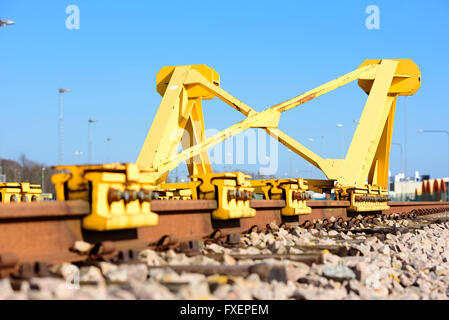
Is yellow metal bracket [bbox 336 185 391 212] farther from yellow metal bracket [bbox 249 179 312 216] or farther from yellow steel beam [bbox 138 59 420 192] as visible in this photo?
yellow metal bracket [bbox 249 179 312 216]

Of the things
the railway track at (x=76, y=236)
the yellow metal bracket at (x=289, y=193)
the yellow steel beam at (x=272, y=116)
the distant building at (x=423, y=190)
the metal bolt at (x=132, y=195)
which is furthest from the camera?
the distant building at (x=423, y=190)

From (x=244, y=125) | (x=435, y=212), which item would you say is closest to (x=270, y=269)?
(x=244, y=125)

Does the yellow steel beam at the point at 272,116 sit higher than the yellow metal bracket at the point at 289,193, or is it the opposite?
the yellow steel beam at the point at 272,116

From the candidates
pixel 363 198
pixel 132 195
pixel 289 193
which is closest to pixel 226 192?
pixel 132 195

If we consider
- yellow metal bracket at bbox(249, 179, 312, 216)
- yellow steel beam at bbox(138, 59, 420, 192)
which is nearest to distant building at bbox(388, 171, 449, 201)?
yellow steel beam at bbox(138, 59, 420, 192)

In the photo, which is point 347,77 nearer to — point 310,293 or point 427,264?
point 427,264

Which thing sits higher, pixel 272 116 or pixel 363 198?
pixel 272 116

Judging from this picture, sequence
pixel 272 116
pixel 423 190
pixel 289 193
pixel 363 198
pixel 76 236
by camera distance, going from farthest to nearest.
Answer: pixel 423 190 < pixel 272 116 < pixel 363 198 < pixel 289 193 < pixel 76 236

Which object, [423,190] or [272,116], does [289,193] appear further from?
[423,190]

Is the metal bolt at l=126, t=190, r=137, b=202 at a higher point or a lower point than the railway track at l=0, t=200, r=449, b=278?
higher

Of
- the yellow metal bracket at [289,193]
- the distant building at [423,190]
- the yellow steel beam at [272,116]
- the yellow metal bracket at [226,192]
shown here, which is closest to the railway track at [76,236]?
the yellow metal bracket at [226,192]

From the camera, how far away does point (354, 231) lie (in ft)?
32.6

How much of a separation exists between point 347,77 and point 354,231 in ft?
41.3

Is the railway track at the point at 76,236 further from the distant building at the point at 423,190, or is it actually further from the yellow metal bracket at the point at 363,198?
the distant building at the point at 423,190
